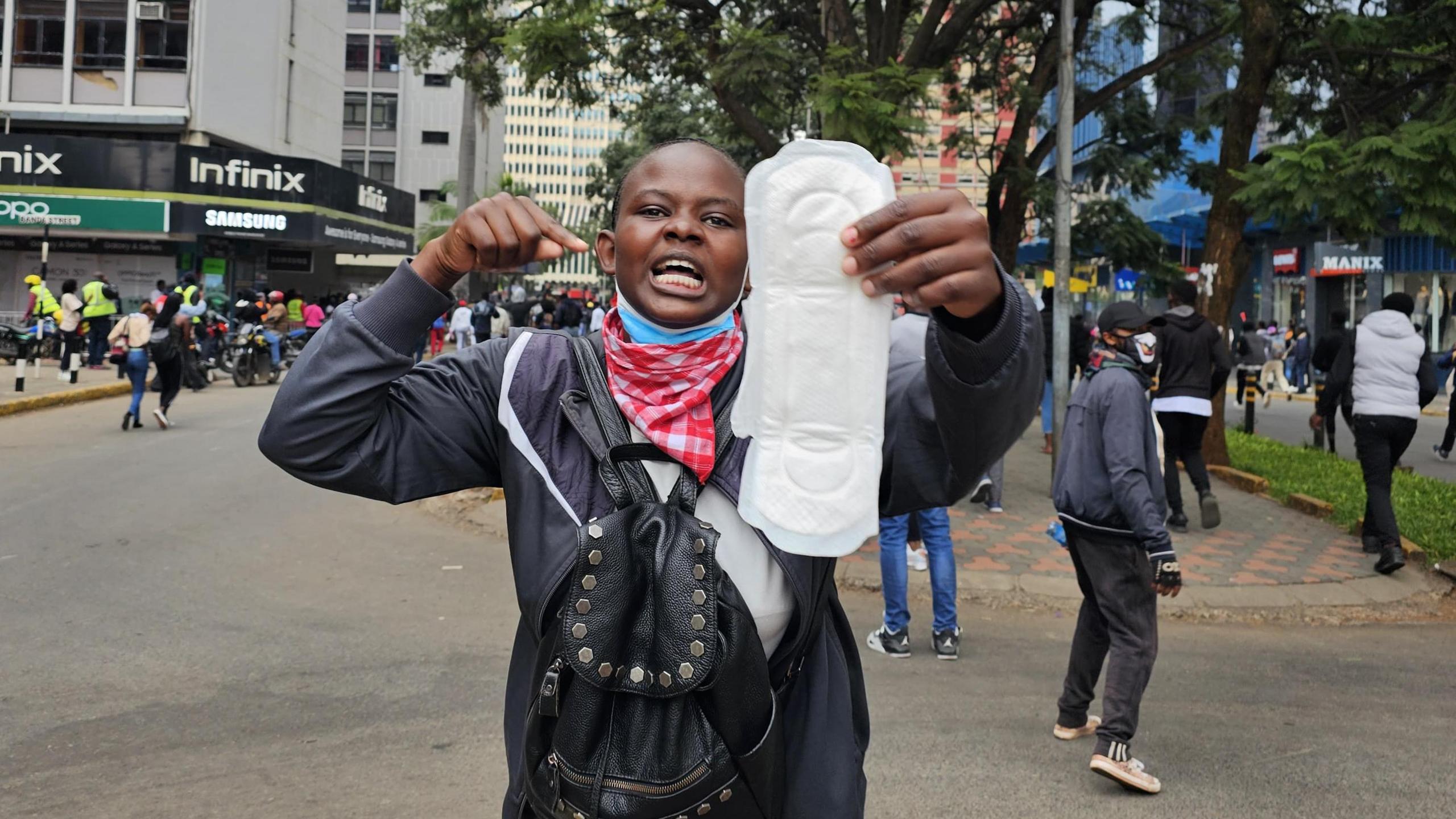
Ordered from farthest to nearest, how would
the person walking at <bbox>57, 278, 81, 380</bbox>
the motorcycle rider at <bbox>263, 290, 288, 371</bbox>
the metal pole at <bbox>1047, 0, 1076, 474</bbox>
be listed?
the motorcycle rider at <bbox>263, 290, 288, 371</bbox>
the person walking at <bbox>57, 278, 81, 380</bbox>
the metal pole at <bbox>1047, 0, 1076, 474</bbox>

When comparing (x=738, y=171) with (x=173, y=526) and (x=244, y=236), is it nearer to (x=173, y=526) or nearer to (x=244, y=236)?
(x=173, y=526)

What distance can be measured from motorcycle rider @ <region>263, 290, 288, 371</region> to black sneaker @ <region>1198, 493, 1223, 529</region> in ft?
57.6

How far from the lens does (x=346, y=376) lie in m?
1.83

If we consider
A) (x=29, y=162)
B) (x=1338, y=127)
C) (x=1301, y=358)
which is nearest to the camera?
(x=1338, y=127)

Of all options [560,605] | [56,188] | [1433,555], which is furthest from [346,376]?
[56,188]

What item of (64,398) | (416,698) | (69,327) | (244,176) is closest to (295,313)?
(69,327)

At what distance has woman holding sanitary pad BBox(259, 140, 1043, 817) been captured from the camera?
→ 178 cm

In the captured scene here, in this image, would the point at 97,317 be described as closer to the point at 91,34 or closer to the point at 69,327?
the point at 69,327

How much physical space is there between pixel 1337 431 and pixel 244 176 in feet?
87.8

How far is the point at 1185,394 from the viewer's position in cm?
1012

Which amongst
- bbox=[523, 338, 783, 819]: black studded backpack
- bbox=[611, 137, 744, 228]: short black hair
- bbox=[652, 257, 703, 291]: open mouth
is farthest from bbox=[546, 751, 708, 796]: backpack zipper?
bbox=[611, 137, 744, 228]: short black hair

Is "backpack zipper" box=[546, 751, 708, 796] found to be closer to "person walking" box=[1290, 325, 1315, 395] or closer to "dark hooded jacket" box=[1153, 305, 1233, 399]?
"dark hooded jacket" box=[1153, 305, 1233, 399]

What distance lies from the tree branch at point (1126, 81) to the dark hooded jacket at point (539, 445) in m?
13.0

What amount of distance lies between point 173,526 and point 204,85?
29.0 m
